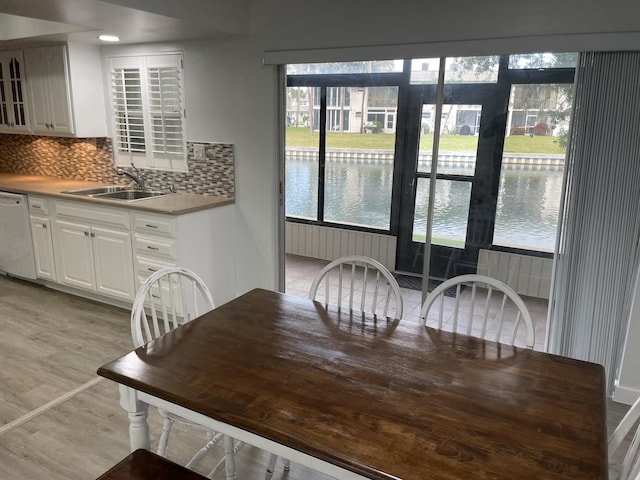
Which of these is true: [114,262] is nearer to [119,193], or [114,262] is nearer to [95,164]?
[119,193]

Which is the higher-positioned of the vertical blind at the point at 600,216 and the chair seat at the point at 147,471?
the vertical blind at the point at 600,216

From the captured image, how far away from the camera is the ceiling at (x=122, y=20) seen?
2.57m

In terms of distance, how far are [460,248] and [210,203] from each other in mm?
1870

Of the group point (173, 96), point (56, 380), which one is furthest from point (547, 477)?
point (173, 96)

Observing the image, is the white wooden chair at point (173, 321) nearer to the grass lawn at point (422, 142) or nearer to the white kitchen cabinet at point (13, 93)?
the grass lawn at point (422, 142)

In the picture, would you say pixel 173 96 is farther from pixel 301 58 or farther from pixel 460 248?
pixel 460 248

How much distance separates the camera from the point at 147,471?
1.51m

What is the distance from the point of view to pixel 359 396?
1417mm

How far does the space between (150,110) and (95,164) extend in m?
0.95

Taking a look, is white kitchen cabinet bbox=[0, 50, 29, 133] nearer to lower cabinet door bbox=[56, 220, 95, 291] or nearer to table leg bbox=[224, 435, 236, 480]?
lower cabinet door bbox=[56, 220, 95, 291]

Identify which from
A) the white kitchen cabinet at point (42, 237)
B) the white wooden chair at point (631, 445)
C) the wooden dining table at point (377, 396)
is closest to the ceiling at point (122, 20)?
the white kitchen cabinet at point (42, 237)

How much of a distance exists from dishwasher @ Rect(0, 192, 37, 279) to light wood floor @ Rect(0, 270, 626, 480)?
0.44 meters

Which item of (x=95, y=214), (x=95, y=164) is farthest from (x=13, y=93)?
(x=95, y=214)

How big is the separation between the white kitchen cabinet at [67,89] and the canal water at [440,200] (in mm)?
1951
